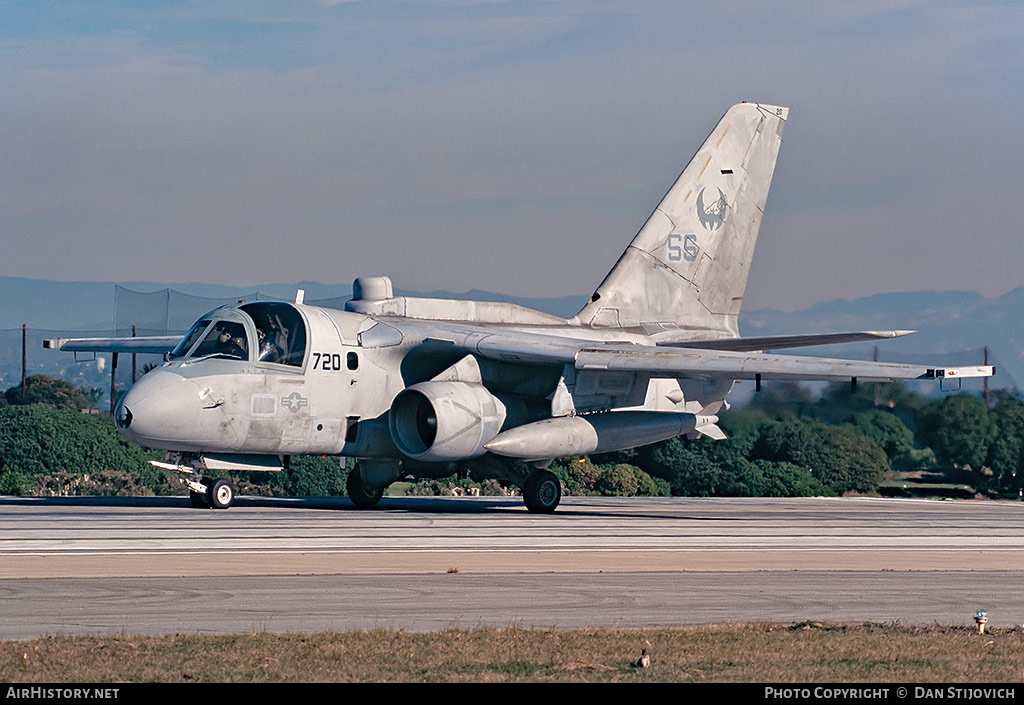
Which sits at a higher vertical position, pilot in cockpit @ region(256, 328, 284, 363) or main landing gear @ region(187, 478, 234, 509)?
pilot in cockpit @ region(256, 328, 284, 363)

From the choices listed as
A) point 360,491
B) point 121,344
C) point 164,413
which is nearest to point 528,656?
point 164,413

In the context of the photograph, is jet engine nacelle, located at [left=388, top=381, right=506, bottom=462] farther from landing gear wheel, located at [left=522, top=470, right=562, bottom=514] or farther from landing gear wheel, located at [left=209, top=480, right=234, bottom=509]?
landing gear wheel, located at [left=209, top=480, right=234, bottom=509]

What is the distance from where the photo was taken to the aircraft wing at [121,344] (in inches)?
1089

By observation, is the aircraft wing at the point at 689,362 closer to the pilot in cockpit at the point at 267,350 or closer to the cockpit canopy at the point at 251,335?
the cockpit canopy at the point at 251,335

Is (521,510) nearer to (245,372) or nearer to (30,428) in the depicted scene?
(245,372)

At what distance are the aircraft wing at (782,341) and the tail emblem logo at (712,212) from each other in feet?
9.11

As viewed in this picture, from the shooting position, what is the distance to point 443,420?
911 inches

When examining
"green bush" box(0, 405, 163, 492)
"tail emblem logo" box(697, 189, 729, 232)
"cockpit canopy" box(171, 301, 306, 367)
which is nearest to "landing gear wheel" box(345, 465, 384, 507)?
"cockpit canopy" box(171, 301, 306, 367)

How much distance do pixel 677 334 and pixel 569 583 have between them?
16069 mm

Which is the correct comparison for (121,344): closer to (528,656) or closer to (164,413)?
(164,413)

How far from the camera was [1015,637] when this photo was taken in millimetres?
10453

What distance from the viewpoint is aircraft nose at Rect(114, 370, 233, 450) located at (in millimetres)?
21141

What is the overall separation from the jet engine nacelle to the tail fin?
16.5ft

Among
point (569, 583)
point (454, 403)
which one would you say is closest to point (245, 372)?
point (454, 403)
